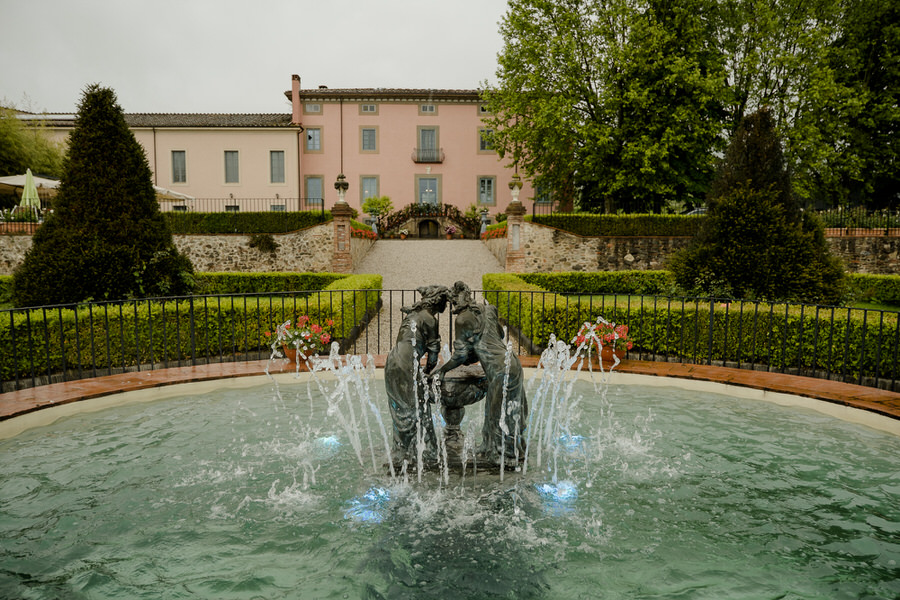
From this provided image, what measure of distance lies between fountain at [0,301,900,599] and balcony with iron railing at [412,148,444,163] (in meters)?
32.0

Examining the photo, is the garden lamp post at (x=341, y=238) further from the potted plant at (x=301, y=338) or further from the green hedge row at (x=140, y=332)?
the potted plant at (x=301, y=338)

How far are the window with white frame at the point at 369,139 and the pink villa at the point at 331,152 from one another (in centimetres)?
6

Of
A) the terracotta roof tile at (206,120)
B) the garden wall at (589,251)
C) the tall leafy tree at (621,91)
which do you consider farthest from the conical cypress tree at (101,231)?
the terracotta roof tile at (206,120)

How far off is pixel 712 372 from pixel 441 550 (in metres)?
5.58

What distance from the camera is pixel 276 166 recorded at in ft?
112

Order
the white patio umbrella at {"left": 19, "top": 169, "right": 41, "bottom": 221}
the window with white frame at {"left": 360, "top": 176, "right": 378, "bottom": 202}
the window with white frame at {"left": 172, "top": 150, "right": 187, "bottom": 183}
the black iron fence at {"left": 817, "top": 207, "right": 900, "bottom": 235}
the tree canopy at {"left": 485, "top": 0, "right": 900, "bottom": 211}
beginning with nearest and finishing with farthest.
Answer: the black iron fence at {"left": 817, "top": 207, "right": 900, "bottom": 235} < the white patio umbrella at {"left": 19, "top": 169, "right": 41, "bottom": 221} < the tree canopy at {"left": 485, "top": 0, "right": 900, "bottom": 211} < the window with white frame at {"left": 172, "top": 150, "right": 187, "bottom": 183} < the window with white frame at {"left": 360, "top": 176, "right": 378, "bottom": 202}

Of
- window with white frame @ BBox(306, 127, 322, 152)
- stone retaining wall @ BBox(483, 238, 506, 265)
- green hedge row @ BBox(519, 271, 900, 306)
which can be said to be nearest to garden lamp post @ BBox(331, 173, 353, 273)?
stone retaining wall @ BBox(483, 238, 506, 265)

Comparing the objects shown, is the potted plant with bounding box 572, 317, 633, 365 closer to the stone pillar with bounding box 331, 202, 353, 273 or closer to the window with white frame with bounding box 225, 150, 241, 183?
the stone pillar with bounding box 331, 202, 353, 273

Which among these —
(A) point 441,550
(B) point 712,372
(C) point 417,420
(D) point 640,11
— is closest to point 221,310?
(C) point 417,420

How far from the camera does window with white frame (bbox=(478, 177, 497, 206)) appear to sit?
122 feet

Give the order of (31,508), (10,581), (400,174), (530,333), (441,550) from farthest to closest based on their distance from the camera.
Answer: (400,174) → (530,333) → (31,508) → (441,550) → (10,581)

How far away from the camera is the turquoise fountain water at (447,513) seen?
3545mm

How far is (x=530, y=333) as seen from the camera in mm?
9938

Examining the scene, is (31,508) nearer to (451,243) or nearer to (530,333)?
(530,333)
